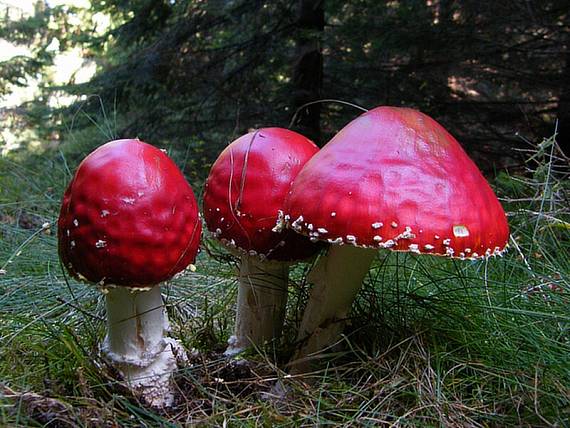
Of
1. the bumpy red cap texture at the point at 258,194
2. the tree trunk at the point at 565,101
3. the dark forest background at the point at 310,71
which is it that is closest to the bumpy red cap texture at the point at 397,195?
the bumpy red cap texture at the point at 258,194

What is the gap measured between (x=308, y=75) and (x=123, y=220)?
4.47 metres

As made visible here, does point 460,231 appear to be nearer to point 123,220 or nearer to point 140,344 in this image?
point 123,220

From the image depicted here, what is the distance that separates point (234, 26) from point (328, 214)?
18.0ft

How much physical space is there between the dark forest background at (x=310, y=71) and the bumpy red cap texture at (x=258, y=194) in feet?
11.4

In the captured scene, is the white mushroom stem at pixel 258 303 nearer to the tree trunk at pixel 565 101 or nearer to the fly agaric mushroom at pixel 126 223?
the fly agaric mushroom at pixel 126 223

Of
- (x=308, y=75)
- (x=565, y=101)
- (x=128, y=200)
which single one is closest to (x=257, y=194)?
(x=128, y=200)

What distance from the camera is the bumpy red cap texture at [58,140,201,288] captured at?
1.62 m

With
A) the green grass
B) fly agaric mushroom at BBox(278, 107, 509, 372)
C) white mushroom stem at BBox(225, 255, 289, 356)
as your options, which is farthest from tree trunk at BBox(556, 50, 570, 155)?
white mushroom stem at BBox(225, 255, 289, 356)

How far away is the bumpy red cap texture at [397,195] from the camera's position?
1.55m

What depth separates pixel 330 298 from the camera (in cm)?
208

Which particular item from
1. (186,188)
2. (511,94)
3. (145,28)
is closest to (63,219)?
(186,188)

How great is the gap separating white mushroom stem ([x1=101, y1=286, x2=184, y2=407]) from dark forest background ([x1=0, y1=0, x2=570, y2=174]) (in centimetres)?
364

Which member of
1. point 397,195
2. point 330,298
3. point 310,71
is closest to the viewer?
point 397,195

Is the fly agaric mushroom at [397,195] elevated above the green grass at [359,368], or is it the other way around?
the fly agaric mushroom at [397,195]
